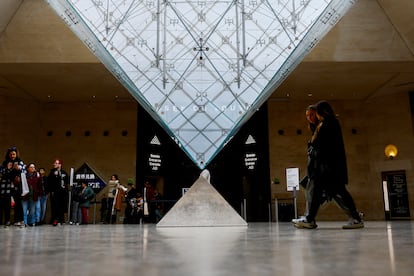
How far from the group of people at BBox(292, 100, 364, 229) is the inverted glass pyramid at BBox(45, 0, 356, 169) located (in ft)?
21.5

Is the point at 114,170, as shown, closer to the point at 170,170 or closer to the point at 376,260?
the point at 170,170

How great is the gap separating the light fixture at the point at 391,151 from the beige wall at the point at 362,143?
0.49 ft

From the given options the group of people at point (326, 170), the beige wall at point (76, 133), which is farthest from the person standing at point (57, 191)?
the beige wall at point (76, 133)

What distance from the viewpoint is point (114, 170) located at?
1658 centimetres

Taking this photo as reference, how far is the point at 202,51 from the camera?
40.9ft

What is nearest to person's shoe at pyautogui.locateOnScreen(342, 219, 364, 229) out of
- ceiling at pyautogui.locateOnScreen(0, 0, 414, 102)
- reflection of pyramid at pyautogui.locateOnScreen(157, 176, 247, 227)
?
reflection of pyramid at pyautogui.locateOnScreen(157, 176, 247, 227)

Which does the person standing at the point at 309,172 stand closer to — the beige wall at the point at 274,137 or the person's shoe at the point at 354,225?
the person's shoe at the point at 354,225

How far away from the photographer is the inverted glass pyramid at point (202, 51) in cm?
1148

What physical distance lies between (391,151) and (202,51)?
30.2 ft

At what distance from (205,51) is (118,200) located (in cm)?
531

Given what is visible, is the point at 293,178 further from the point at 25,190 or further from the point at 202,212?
the point at 25,190

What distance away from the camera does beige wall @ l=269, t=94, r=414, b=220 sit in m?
16.1

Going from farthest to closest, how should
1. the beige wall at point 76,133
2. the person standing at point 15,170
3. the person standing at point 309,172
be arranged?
the beige wall at point 76,133, the person standing at point 15,170, the person standing at point 309,172

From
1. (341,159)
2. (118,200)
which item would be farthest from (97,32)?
(341,159)
